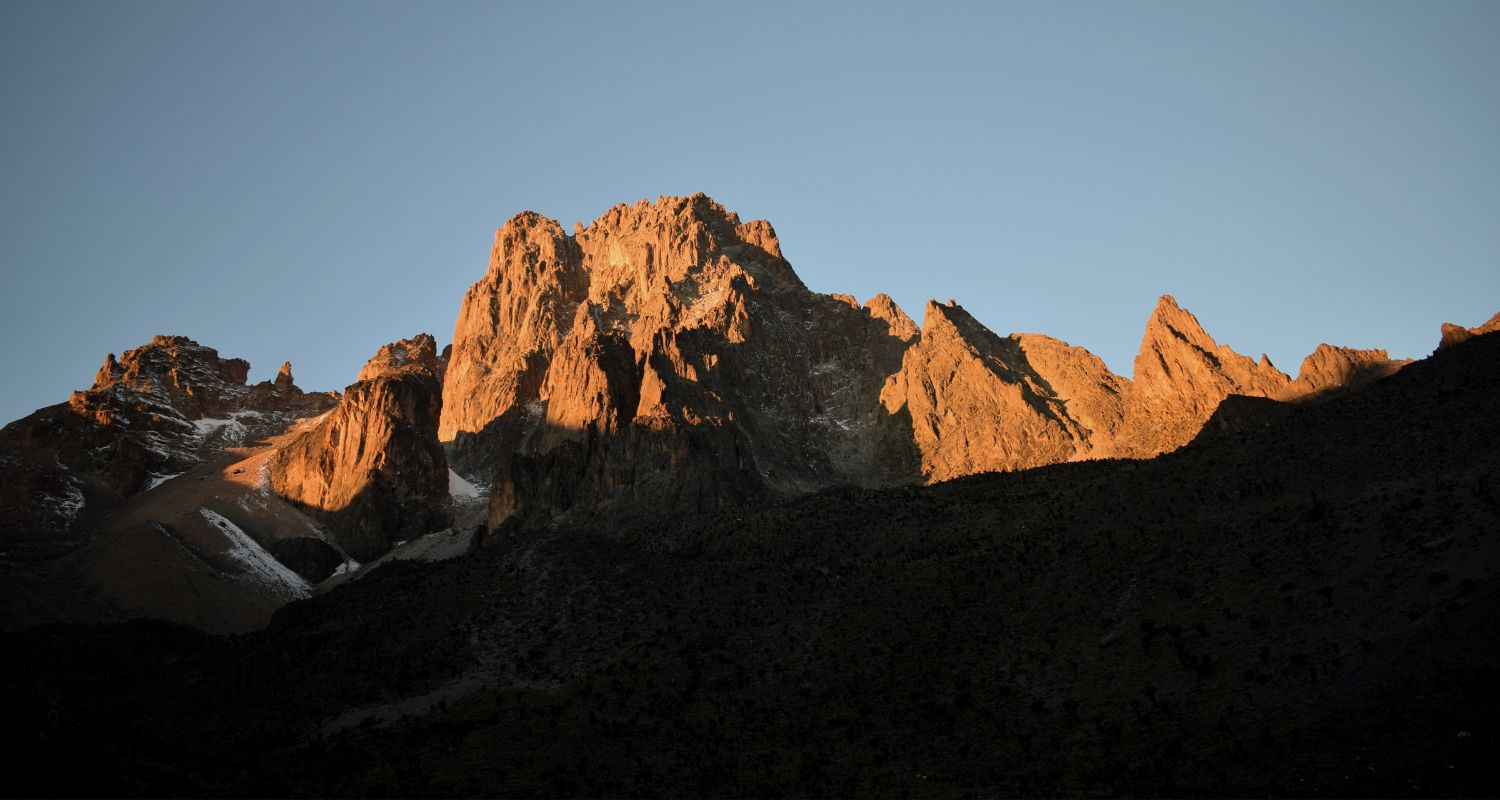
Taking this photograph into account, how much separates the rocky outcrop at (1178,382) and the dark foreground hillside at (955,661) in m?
59.6

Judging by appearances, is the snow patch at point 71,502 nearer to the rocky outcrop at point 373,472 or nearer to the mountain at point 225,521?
the mountain at point 225,521

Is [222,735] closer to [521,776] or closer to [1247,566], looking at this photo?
[521,776]

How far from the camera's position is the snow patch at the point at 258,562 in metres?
153

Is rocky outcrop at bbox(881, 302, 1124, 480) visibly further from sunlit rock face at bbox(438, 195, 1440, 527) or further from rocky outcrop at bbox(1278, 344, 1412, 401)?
rocky outcrop at bbox(1278, 344, 1412, 401)

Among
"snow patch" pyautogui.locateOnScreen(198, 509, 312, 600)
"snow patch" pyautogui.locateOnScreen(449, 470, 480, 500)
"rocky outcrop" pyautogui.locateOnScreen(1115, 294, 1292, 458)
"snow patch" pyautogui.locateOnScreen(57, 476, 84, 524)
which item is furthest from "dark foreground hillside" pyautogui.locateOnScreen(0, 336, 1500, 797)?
"snow patch" pyautogui.locateOnScreen(57, 476, 84, 524)

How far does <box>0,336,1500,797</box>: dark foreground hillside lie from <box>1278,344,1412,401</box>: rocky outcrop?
58467 millimetres

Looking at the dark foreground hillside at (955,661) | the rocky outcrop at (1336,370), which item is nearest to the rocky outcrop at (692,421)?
the dark foreground hillside at (955,661)

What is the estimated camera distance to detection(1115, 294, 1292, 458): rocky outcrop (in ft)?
493

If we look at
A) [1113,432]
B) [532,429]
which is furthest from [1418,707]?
[532,429]

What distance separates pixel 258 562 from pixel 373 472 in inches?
1157

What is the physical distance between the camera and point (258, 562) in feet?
521

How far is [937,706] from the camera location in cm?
6031

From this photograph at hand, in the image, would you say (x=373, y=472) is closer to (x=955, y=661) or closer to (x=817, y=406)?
(x=817, y=406)

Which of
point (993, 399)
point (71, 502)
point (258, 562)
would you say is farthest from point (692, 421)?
point (71, 502)
